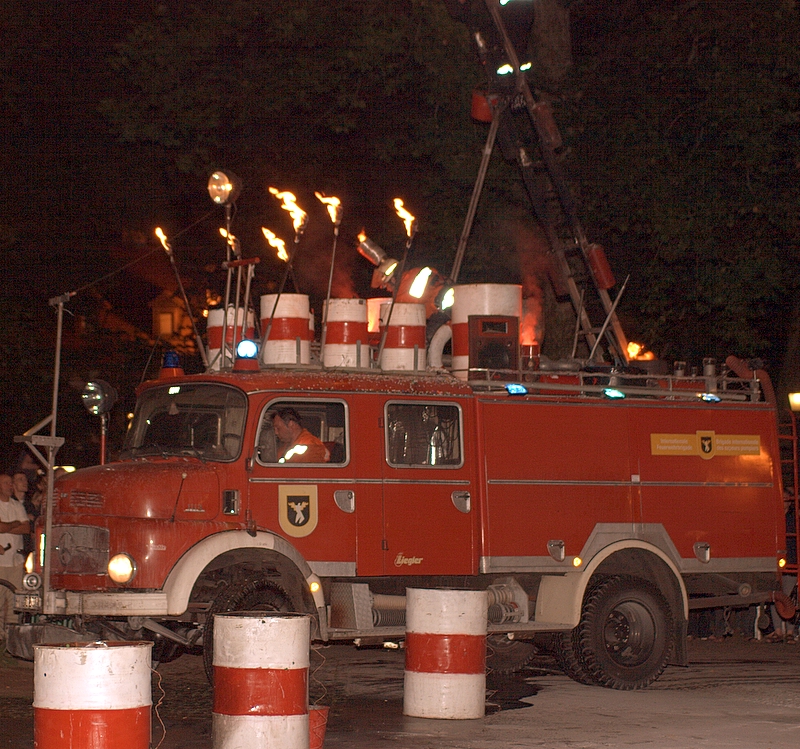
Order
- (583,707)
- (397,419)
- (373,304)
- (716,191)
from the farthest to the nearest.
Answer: (716,191)
(373,304)
(397,419)
(583,707)

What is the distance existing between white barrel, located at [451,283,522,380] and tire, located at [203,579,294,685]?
9.01 ft

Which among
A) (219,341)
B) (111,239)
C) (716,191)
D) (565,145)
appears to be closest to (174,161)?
(111,239)

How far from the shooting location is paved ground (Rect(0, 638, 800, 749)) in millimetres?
8523

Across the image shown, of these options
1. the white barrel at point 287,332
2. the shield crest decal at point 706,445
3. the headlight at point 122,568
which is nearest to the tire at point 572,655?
the shield crest decal at point 706,445

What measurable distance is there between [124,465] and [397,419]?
227 centimetres

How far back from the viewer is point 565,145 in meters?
17.8

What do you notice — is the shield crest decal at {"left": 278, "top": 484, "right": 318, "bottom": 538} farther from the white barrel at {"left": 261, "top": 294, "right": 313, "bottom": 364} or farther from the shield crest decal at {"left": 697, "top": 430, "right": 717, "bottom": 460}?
the shield crest decal at {"left": 697, "top": 430, "right": 717, "bottom": 460}

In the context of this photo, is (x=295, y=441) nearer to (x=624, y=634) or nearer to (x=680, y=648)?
(x=624, y=634)

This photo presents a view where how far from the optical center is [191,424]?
34.5ft

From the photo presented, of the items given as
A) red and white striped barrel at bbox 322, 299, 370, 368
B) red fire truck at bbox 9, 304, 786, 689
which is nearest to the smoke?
red fire truck at bbox 9, 304, 786, 689

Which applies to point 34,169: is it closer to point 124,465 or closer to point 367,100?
point 367,100

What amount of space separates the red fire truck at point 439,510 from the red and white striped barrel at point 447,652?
111cm

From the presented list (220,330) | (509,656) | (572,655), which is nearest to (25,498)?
(220,330)

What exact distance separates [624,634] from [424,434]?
8.70 ft
